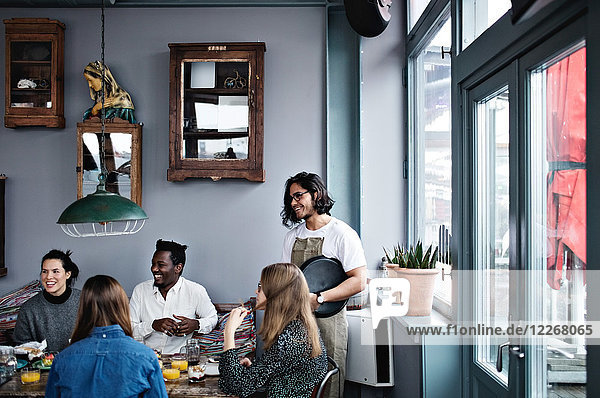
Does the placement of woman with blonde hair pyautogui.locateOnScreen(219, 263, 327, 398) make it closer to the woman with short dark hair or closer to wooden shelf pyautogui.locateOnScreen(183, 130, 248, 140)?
the woman with short dark hair

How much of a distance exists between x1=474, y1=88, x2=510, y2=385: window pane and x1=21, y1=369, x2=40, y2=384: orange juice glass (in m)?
1.97

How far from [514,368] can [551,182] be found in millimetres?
704

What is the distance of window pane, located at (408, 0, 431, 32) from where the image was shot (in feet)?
12.5

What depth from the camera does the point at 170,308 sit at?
397cm

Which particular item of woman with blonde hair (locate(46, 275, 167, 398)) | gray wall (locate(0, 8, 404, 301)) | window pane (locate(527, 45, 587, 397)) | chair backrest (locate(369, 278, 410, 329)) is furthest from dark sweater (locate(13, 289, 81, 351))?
window pane (locate(527, 45, 587, 397))

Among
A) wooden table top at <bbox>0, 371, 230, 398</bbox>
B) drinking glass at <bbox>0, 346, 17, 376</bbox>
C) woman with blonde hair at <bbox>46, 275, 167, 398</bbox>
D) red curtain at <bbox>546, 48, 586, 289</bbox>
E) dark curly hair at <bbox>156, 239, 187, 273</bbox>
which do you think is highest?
red curtain at <bbox>546, 48, 586, 289</bbox>

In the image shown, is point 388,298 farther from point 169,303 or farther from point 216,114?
point 216,114

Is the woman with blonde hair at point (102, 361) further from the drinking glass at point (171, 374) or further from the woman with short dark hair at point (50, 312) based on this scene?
the woman with short dark hair at point (50, 312)

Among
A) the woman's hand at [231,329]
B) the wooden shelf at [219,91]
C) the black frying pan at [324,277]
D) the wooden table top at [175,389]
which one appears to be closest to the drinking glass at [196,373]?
the wooden table top at [175,389]

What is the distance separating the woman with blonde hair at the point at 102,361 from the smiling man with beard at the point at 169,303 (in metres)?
1.51

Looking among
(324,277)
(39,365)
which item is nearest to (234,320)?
(324,277)

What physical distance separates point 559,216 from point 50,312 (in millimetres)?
2972

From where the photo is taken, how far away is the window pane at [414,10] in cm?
382

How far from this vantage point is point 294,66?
4.45 m
